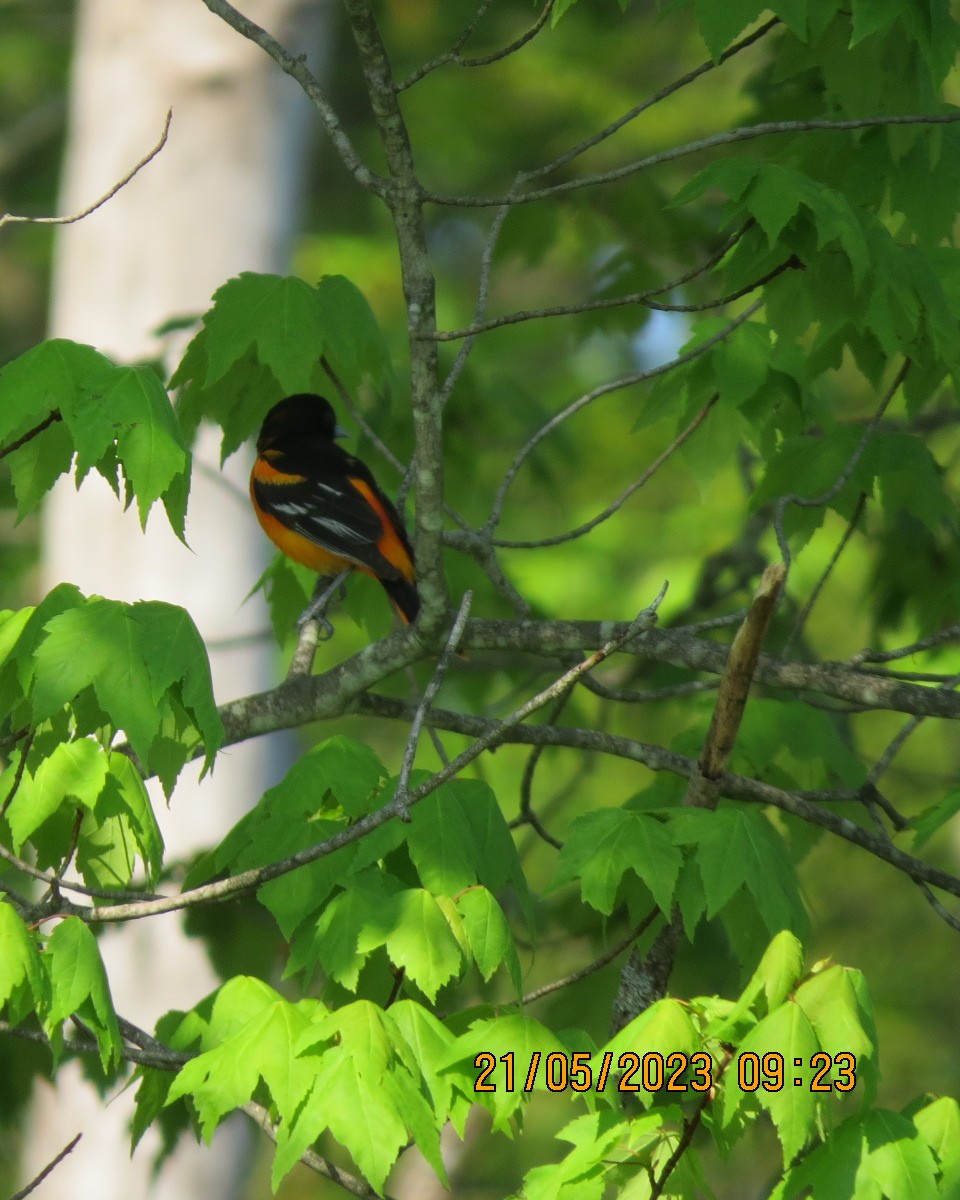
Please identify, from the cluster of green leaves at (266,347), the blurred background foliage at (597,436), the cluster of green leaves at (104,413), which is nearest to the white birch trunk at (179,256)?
the blurred background foliage at (597,436)

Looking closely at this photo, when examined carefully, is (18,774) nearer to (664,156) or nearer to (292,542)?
(664,156)

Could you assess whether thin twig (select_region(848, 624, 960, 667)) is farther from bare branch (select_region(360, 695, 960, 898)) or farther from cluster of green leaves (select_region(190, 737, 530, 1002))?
cluster of green leaves (select_region(190, 737, 530, 1002))

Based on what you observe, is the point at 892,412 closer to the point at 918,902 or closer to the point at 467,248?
the point at 918,902

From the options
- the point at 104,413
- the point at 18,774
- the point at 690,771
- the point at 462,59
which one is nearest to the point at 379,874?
the point at 18,774

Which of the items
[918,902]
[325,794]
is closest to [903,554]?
[325,794]

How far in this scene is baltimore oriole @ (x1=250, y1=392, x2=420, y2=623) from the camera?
14.9 ft

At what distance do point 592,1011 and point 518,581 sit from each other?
4513 millimetres

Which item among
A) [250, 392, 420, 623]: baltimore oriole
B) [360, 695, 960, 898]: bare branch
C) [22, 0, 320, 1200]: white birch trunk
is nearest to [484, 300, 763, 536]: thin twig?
[360, 695, 960, 898]: bare branch
